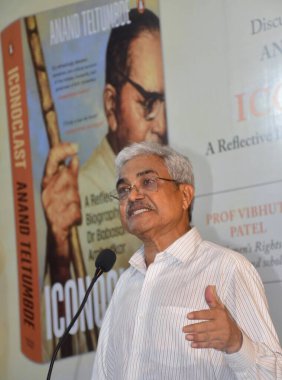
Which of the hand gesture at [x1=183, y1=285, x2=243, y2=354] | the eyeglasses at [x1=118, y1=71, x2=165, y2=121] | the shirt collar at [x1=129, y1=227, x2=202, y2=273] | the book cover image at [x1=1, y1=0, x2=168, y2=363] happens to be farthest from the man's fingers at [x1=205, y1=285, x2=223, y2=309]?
the eyeglasses at [x1=118, y1=71, x2=165, y2=121]

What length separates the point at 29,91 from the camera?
10.2 feet

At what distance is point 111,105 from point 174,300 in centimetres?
122

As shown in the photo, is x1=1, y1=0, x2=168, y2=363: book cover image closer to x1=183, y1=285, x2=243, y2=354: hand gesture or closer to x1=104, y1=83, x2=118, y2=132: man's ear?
x1=104, y1=83, x2=118, y2=132: man's ear

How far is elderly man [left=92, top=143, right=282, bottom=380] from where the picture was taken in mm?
1632

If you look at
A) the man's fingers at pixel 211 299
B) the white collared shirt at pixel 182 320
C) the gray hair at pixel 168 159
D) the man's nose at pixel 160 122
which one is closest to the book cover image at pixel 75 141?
the man's nose at pixel 160 122

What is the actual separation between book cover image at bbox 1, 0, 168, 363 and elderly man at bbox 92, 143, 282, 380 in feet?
2.29

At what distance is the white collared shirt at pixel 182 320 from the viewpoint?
5.57 feet

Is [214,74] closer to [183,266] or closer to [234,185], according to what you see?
[234,185]

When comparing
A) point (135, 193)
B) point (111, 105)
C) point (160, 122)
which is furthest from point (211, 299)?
point (111, 105)

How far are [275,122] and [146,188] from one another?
0.71 meters

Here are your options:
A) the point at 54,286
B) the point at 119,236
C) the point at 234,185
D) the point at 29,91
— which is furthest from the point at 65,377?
the point at 29,91

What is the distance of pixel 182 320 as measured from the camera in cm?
182

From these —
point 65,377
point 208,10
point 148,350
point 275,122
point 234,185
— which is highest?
point 208,10

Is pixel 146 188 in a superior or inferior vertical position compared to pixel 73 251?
superior
